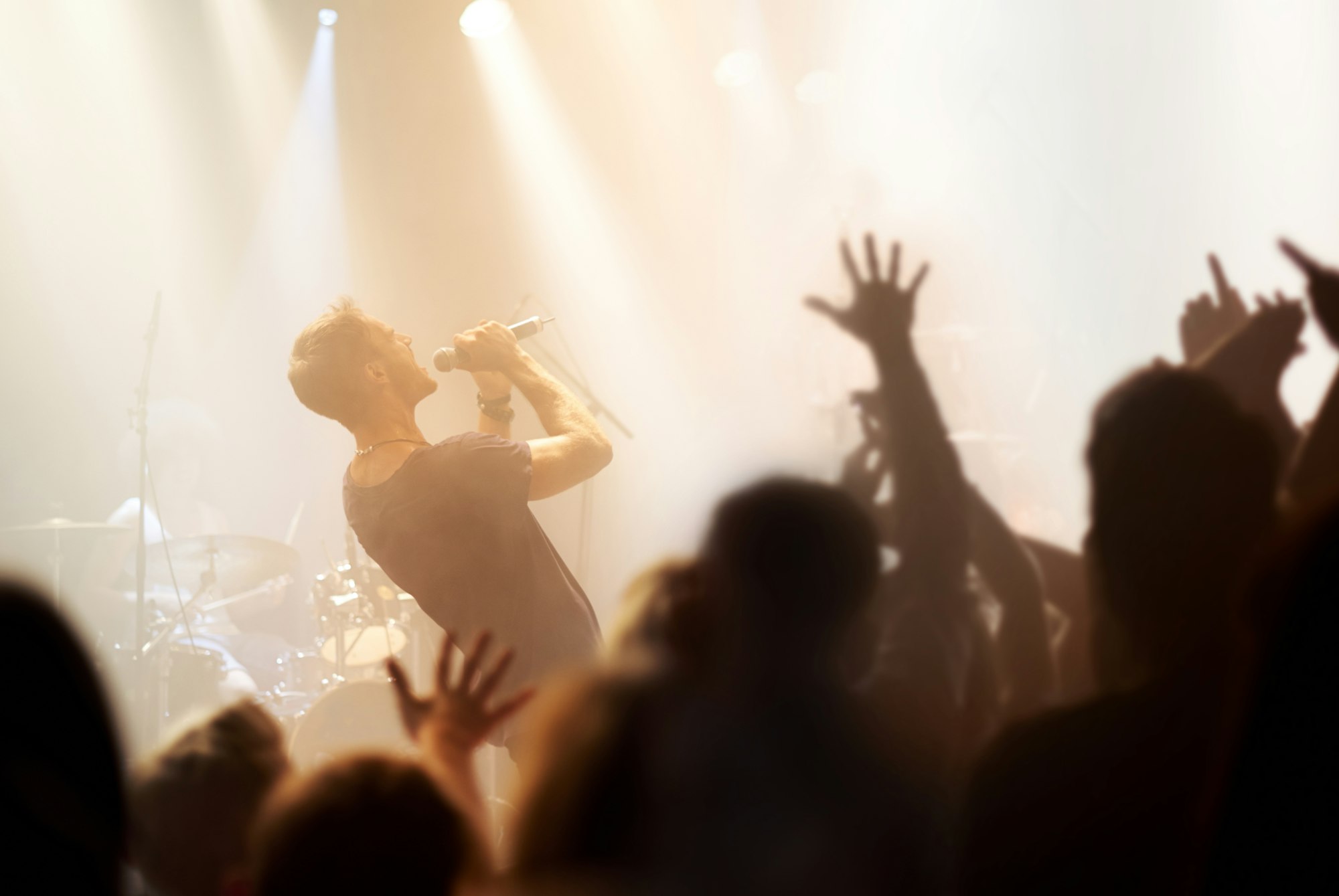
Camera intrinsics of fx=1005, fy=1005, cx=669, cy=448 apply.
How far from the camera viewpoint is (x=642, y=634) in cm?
81

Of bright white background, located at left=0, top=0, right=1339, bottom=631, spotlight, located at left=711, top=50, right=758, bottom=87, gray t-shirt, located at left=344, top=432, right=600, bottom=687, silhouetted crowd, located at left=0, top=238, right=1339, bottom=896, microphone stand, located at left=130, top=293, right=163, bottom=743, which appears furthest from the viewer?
spotlight, located at left=711, top=50, right=758, bottom=87

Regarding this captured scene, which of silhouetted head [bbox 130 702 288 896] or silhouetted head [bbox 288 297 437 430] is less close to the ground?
silhouetted head [bbox 288 297 437 430]

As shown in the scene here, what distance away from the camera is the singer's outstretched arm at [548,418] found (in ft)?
6.31

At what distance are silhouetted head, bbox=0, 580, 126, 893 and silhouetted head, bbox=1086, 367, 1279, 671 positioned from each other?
849mm

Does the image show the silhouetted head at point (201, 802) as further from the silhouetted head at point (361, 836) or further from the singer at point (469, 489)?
the singer at point (469, 489)

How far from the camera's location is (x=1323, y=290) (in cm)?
106

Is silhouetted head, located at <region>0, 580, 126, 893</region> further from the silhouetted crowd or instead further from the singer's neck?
the singer's neck

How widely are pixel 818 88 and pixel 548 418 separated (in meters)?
2.00

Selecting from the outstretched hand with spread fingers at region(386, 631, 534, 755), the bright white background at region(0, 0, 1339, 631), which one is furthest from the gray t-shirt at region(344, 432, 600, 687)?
the bright white background at region(0, 0, 1339, 631)

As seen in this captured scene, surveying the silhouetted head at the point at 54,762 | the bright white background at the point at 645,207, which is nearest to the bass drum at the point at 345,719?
the bright white background at the point at 645,207

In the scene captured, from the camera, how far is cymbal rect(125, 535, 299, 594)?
12.8 ft

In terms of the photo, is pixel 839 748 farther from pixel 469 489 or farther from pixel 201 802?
pixel 469 489

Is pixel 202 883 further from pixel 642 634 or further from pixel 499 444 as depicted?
pixel 499 444

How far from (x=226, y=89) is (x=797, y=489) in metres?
3.97
